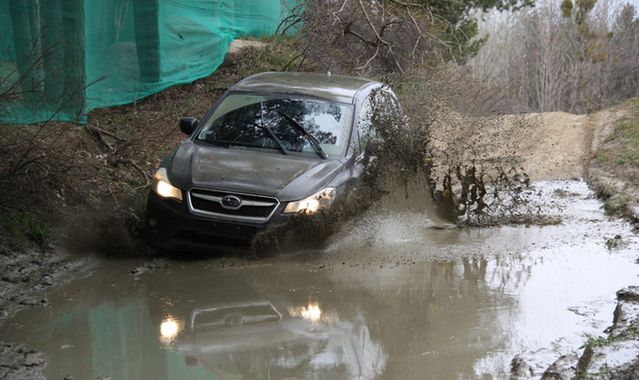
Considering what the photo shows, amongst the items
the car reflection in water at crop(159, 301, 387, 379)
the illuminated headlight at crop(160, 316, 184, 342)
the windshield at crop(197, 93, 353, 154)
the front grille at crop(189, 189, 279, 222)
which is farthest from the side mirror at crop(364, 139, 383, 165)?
the illuminated headlight at crop(160, 316, 184, 342)

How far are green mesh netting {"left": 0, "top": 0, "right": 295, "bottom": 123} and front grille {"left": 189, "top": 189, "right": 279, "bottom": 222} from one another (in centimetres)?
182

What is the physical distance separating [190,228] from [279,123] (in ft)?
5.65

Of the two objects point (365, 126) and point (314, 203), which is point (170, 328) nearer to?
point (314, 203)

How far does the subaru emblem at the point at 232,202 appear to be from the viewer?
7766mm

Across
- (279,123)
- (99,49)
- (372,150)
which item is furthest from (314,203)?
(99,49)

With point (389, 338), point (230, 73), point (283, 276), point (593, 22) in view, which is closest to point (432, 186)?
point (283, 276)

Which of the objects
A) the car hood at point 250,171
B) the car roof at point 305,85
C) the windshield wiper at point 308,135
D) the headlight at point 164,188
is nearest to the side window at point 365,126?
the car roof at point 305,85

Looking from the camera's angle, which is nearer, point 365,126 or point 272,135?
point 272,135

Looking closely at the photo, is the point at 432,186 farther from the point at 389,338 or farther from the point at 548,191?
the point at 389,338

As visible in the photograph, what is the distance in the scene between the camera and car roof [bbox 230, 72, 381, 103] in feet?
30.7

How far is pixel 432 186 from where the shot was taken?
10.0m

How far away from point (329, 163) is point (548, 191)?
204 inches

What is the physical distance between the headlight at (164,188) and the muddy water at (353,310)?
62 cm

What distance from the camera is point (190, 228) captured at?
779cm
